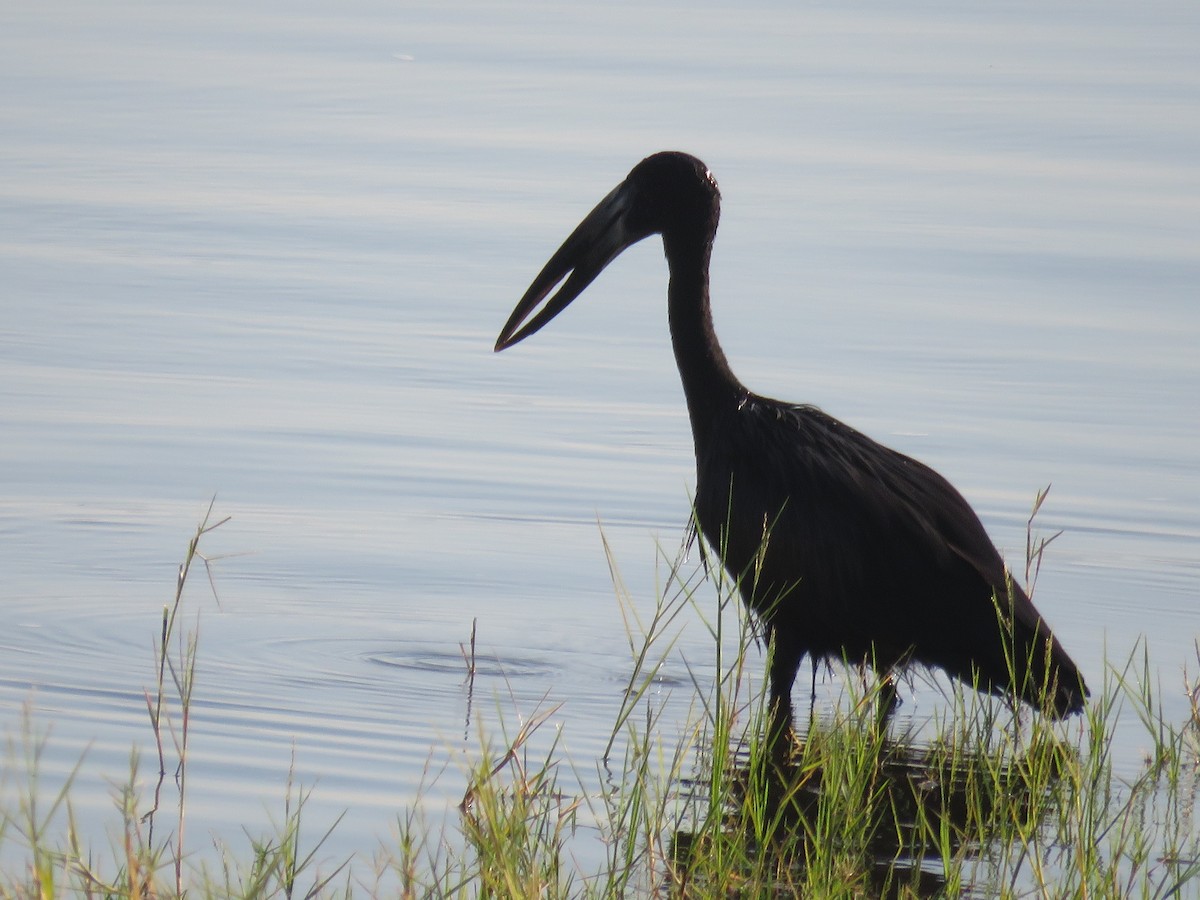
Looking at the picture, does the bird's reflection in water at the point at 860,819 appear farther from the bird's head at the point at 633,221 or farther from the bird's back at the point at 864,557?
the bird's head at the point at 633,221

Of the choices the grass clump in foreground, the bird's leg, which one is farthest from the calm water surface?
the bird's leg

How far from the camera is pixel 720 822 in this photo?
4141mm

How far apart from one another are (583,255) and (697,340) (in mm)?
668

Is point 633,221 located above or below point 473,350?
below

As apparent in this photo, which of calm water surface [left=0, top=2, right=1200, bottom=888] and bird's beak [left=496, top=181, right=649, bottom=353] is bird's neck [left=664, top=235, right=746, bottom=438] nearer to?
bird's beak [left=496, top=181, right=649, bottom=353]

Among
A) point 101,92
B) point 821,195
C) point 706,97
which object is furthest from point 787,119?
point 101,92

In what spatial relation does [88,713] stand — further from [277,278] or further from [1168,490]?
[277,278]

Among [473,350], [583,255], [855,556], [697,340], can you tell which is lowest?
[855,556]

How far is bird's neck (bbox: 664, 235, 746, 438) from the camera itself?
657cm

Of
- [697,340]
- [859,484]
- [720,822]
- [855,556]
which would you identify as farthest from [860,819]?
[697,340]

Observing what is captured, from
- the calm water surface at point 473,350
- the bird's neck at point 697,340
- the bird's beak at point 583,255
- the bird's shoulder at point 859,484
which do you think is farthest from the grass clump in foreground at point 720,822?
the bird's beak at point 583,255

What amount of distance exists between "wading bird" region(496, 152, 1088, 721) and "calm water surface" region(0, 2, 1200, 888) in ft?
1.41

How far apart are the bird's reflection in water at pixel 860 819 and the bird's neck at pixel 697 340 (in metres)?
1.00

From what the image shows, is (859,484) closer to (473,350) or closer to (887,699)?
(887,699)
